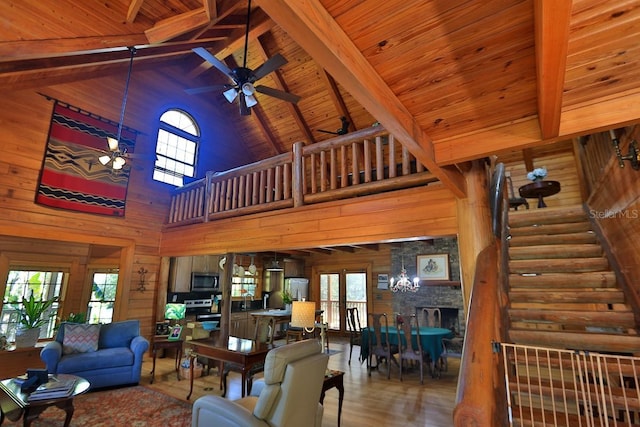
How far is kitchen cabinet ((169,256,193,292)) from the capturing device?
7029 mm

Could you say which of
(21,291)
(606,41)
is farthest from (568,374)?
(21,291)

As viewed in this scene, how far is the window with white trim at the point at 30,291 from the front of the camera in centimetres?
601

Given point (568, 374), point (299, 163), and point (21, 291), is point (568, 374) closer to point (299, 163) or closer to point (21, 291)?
point (299, 163)

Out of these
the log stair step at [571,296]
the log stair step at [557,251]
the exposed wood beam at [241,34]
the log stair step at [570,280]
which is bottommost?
the log stair step at [571,296]

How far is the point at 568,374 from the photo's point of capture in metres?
3.54

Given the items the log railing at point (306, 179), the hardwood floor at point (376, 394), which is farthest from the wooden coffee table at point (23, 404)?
the log railing at point (306, 179)

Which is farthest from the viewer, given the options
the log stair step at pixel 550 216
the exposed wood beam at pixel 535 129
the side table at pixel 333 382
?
the log stair step at pixel 550 216

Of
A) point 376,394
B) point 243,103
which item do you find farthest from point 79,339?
point 376,394

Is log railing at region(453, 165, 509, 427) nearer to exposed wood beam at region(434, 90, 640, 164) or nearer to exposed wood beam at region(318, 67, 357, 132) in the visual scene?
exposed wood beam at region(434, 90, 640, 164)

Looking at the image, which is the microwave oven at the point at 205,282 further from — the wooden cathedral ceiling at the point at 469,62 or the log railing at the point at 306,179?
the wooden cathedral ceiling at the point at 469,62

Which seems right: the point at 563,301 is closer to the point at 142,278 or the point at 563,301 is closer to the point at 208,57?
the point at 208,57

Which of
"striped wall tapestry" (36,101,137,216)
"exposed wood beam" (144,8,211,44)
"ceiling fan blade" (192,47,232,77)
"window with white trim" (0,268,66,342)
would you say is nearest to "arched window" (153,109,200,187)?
"striped wall tapestry" (36,101,137,216)

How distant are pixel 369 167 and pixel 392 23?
2406 mm

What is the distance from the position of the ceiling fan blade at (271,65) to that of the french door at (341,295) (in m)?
6.48
